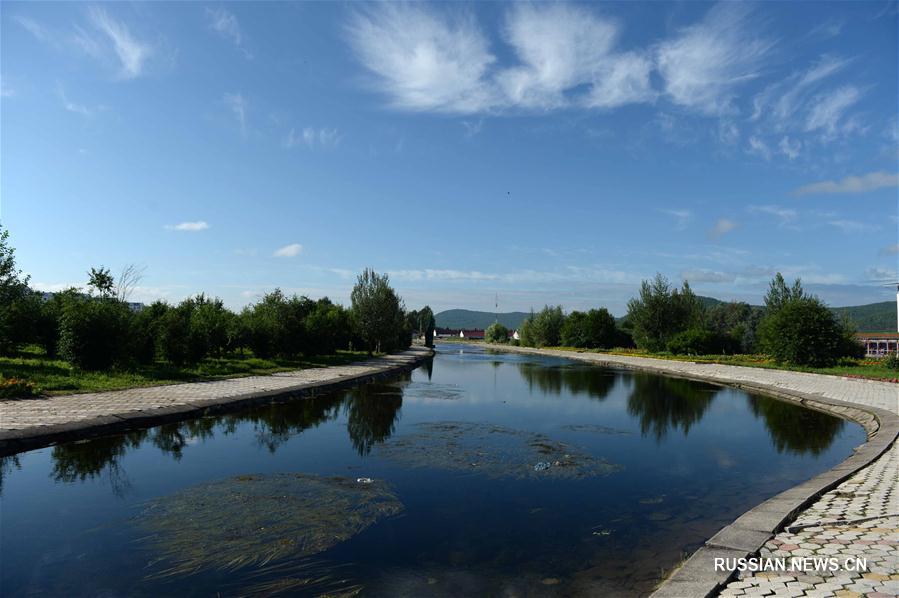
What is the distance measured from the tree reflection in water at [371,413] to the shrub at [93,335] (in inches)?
373

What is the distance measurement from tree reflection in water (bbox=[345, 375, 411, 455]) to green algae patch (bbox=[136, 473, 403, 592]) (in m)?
3.19

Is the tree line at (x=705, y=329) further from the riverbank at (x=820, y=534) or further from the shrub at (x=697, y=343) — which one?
the riverbank at (x=820, y=534)

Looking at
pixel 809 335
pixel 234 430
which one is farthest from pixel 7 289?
pixel 809 335

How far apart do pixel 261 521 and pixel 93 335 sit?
17393 millimetres

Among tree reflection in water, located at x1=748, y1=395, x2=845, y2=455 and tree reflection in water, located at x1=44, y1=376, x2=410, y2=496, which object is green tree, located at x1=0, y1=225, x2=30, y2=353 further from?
tree reflection in water, located at x1=748, y1=395, x2=845, y2=455

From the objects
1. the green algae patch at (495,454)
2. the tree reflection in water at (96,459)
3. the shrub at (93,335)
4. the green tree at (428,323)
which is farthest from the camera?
the green tree at (428,323)

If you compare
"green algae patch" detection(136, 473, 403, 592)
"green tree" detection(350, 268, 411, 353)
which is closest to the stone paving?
"green algae patch" detection(136, 473, 403, 592)

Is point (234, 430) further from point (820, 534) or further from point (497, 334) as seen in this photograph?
point (497, 334)

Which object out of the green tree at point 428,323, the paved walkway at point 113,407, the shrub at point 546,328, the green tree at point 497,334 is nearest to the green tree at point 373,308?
the paved walkway at point 113,407

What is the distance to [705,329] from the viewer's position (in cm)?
6412

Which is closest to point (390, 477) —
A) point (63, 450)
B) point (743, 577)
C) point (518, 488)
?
point (518, 488)

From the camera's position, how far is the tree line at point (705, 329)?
33656 mm

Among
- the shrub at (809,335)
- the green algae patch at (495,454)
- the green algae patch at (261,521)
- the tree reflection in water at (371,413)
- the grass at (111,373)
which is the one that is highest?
the shrub at (809,335)

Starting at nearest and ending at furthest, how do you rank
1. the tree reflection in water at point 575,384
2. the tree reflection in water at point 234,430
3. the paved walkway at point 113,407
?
the tree reflection in water at point 234,430, the paved walkway at point 113,407, the tree reflection in water at point 575,384
